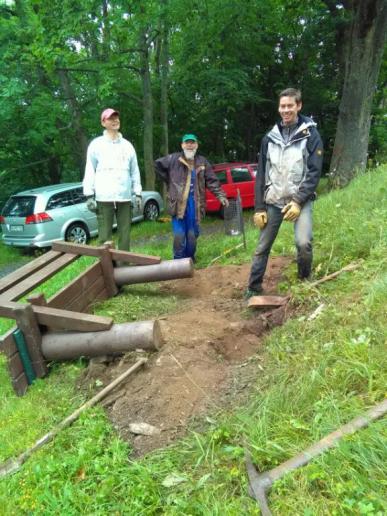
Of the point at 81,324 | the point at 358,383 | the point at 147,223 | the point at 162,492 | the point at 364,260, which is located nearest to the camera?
the point at 162,492

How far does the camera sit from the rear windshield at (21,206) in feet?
32.1

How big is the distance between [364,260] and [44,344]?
9.82 ft

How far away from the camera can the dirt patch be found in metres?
2.55

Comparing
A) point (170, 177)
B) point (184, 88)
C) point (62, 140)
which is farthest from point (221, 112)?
point (170, 177)

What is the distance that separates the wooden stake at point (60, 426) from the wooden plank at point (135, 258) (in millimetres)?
1633

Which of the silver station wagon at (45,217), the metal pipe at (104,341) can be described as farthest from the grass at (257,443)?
the silver station wagon at (45,217)

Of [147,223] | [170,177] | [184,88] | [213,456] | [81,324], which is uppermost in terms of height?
[184,88]

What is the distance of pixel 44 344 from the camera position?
3213 millimetres

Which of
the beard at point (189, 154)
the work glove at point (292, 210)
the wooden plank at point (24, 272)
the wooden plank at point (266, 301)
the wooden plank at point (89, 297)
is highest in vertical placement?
the beard at point (189, 154)

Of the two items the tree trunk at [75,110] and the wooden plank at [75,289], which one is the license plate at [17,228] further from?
the wooden plank at [75,289]

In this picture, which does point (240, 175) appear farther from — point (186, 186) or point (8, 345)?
point (8, 345)

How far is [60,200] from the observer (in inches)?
400

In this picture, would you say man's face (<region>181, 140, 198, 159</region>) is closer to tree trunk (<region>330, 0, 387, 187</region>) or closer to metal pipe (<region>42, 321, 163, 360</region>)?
metal pipe (<region>42, 321, 163, 360</region>)

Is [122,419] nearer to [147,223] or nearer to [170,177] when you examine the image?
[170,177]
